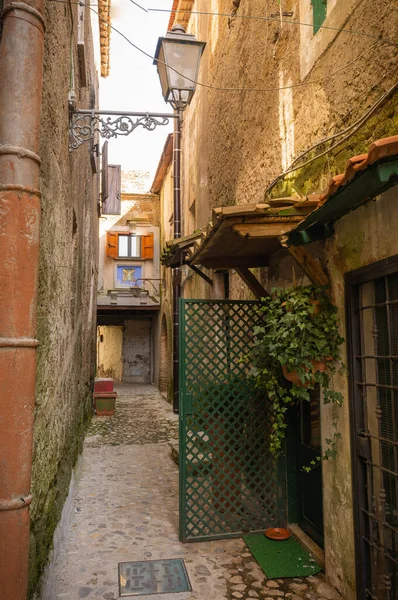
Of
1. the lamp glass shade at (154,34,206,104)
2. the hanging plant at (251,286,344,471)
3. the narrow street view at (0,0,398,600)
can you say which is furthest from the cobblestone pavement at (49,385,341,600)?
the lamp glass shade at (154,34,206,104)

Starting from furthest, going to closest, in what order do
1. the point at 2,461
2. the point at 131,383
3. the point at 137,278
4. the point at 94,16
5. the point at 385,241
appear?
the point at 131,383 → the point at 137,278 → the point at 94,16 → the point at 385,241 → the point at 2,461

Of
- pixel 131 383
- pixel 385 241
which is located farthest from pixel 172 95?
pixel 131 383

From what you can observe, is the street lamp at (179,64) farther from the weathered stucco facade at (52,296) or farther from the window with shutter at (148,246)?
the window with shutter at (148,246)

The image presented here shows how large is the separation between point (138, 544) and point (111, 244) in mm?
18183

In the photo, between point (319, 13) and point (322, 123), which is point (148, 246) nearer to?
point (319, 13)

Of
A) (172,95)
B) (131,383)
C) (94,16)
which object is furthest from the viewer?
(131,383)

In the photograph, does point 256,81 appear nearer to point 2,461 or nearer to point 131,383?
point 2,461

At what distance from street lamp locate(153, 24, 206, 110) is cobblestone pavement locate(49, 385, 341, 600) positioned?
441 centimetres

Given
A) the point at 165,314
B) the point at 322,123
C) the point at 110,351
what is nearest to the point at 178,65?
the point at 322,123

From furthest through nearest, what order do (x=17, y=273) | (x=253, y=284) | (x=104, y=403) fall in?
(x=104, y=403)
(x=253, y=284)
(x=17, y=273)

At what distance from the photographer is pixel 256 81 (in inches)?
237

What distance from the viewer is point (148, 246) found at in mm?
21688

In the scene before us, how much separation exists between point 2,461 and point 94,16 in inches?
375

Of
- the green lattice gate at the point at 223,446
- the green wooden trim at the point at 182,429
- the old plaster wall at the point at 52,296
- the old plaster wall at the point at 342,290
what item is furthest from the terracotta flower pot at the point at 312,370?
the old plaster wall at the point at 52,296
